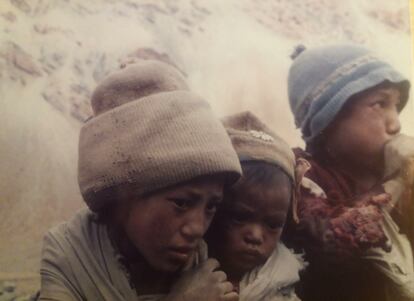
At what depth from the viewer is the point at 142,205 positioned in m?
1.71

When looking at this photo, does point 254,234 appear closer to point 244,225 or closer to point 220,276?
point 244,225

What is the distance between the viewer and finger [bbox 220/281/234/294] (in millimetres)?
1733

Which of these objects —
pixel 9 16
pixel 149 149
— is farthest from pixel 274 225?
pixel 9 16

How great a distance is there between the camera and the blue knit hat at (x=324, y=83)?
199 centimetres

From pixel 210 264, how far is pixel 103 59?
70 centimetres

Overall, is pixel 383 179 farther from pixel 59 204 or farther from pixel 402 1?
pixel 59 204

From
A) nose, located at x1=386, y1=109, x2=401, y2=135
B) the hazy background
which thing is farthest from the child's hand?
nose, located at x1=386, y1=109, x2=401, y2=135

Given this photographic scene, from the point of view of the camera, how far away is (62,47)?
189 cm

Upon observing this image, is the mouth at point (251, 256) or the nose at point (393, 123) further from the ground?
the nose at point (393, 123)

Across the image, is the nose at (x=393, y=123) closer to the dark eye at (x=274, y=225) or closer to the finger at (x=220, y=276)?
the dark eye at (x=274, y=225)

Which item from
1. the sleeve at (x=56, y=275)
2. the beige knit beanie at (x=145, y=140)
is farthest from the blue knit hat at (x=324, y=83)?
the sleeve at (x=56, y=275)

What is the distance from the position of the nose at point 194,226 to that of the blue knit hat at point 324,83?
0.48 m

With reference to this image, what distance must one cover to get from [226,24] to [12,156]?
81 cm

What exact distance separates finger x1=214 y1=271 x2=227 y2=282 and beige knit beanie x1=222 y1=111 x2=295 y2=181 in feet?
1.08
